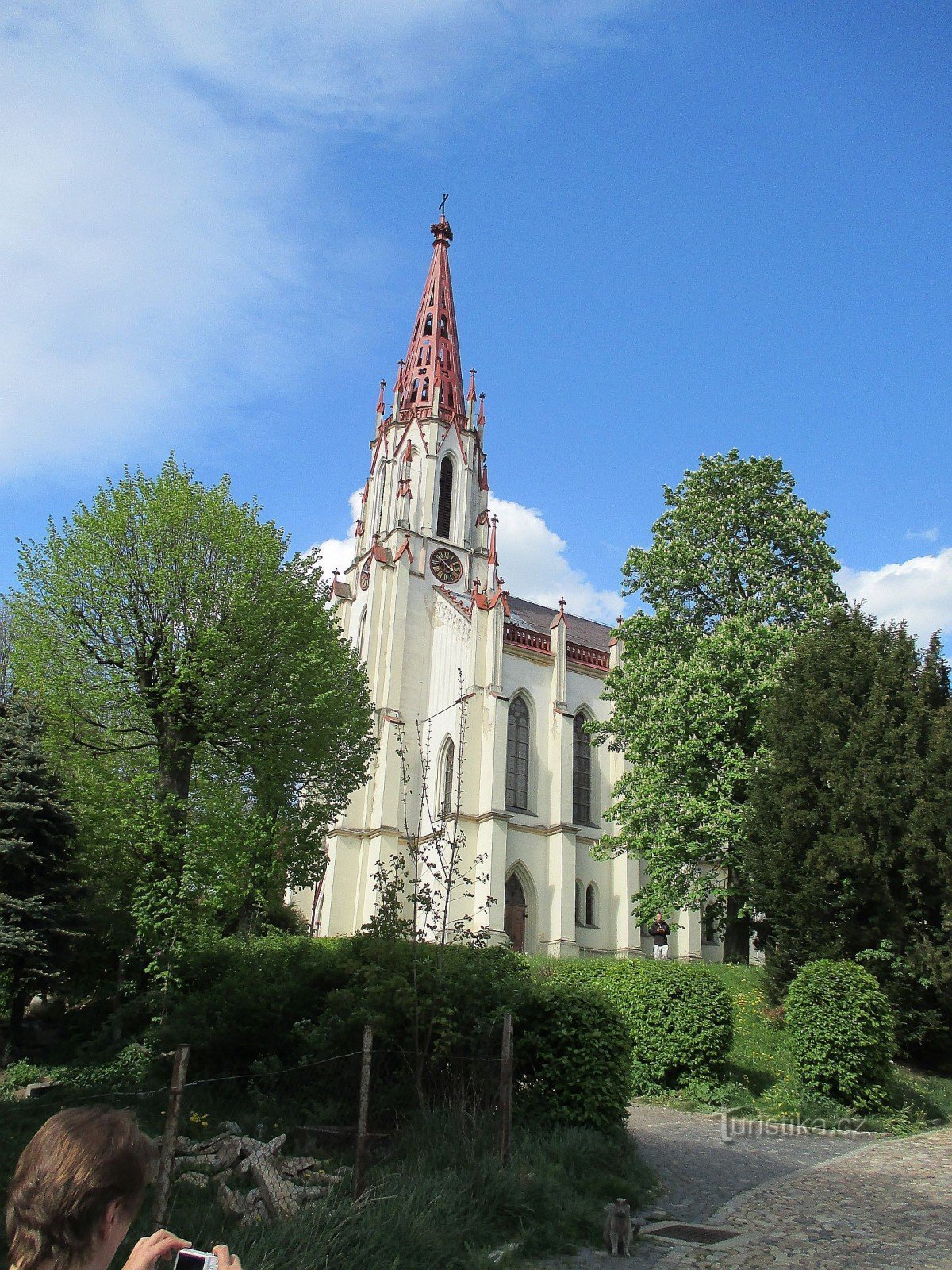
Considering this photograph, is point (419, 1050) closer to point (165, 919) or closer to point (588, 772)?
point (165, 919)

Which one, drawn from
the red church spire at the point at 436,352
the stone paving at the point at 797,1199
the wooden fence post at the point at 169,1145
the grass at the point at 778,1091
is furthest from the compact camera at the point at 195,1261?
the red church spire at the point at 436,352

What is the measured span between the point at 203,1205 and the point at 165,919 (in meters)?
10.1

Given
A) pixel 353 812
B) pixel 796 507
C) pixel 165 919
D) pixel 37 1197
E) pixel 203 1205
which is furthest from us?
pixel 353 812

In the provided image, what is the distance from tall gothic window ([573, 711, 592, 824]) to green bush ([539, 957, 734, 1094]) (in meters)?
19.9

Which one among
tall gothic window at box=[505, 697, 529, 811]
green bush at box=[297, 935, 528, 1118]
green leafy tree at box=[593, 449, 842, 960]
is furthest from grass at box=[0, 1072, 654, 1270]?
tall gothic window at box=[505, 697, 529, 811]

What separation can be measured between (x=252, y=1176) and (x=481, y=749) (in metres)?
26.2

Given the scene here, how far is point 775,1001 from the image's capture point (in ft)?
65.2

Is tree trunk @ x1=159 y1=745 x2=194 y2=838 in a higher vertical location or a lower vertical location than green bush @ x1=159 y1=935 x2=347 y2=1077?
higher

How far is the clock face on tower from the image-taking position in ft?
136

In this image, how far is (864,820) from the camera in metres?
18.2

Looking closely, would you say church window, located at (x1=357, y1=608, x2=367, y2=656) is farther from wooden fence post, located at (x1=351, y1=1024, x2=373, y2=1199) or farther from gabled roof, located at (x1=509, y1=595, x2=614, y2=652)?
wooden fence post, located at (x1=351, y1=1024, x2=373, y2=1199)

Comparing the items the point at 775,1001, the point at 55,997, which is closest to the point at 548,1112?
the point at 775,1001

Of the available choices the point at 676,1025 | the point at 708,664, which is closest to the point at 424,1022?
the point at 676,1025

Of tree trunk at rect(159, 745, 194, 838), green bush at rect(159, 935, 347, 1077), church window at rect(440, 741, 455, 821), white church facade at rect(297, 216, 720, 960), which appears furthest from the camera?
church window at rect(440, 741, 455, 821)
